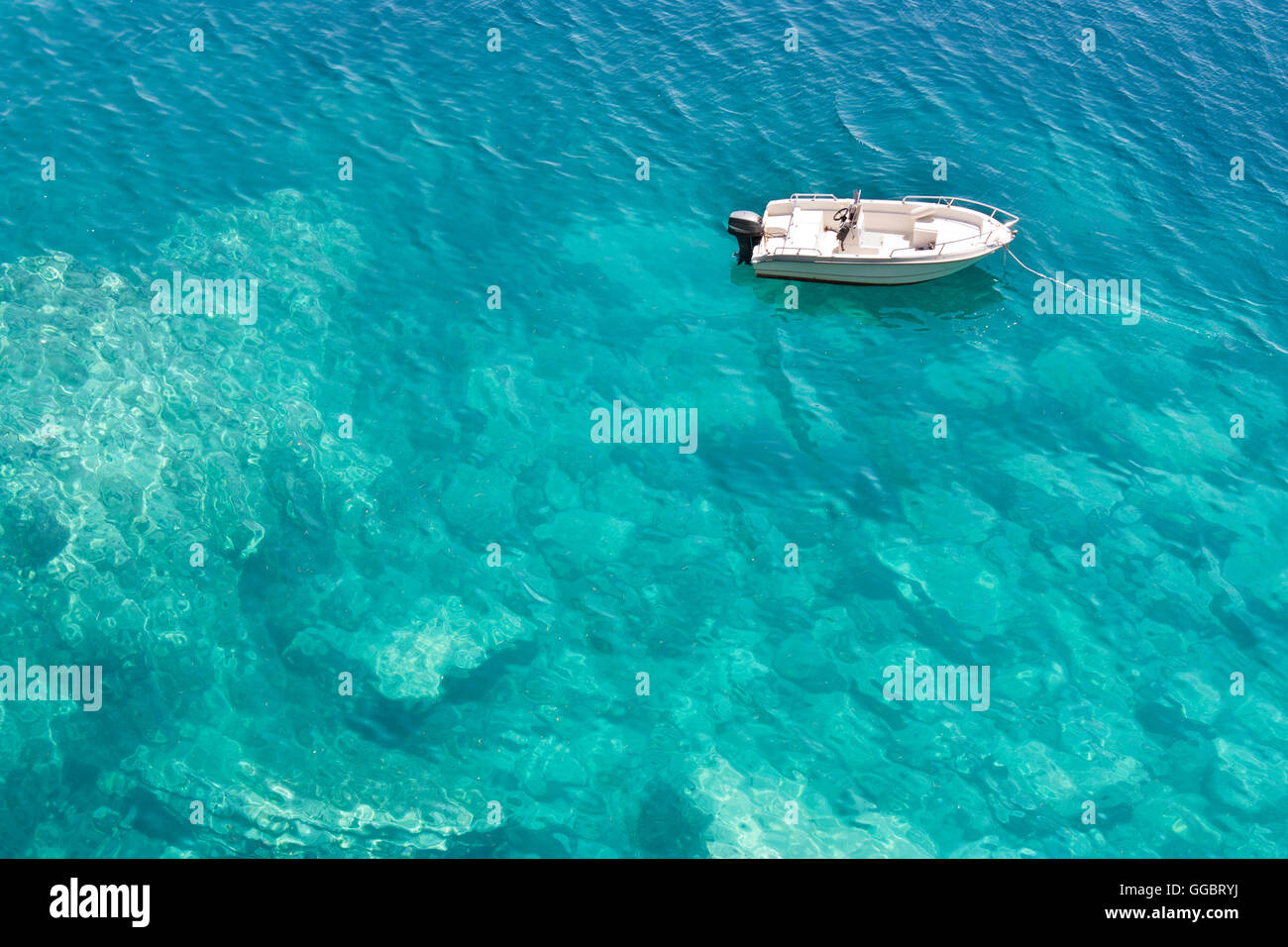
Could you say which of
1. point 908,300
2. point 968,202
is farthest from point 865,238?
point 968,202

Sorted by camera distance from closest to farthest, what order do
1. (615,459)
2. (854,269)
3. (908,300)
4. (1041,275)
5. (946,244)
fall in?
(615,459), (946,244), (854,269), (908,300), (1041,275)

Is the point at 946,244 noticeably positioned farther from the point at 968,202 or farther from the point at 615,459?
the point at 615,459

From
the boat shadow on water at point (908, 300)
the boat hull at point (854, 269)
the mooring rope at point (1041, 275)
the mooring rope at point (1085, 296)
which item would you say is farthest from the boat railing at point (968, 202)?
the boat hull at point (854, 269)

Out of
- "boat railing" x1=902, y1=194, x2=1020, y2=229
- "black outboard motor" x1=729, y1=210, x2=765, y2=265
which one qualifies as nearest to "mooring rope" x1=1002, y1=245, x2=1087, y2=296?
"boat railing" x1=902, y1=194, x2=1020, y2=229

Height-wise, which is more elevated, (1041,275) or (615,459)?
(1041,275)

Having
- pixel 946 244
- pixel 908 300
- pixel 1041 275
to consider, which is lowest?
pixel 908 300

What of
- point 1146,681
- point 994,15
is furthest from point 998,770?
point 994,15

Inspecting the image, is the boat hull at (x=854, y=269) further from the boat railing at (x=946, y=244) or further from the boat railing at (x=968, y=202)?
the boat railing at (x=968, y=202)

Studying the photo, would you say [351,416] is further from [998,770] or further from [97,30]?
[97,30]

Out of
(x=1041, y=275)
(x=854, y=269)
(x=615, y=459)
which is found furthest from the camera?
(x=1041, y=275)
